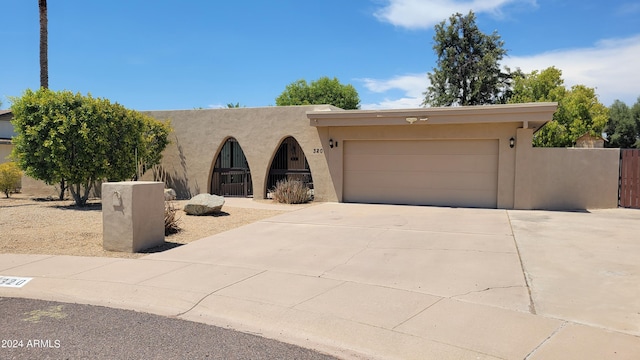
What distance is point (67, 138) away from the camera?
15.9 meters

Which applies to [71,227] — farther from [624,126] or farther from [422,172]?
[624,126]

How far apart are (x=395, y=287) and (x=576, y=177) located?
12.2 m

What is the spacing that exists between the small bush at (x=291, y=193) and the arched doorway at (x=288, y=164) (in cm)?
159

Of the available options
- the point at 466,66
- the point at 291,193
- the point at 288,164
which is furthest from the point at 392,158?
the point at 466,66

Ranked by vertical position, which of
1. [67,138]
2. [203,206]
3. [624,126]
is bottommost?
[203,206]

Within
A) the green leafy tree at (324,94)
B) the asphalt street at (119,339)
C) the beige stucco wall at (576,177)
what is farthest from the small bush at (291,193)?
the green leafy tree at (324,94)

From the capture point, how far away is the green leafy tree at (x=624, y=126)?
47344mm

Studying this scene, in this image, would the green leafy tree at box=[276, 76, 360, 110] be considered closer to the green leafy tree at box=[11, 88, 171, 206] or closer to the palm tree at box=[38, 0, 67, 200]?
the palm tree at box=[38, 0, 67, 200]

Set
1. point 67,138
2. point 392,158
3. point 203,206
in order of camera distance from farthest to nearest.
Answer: point 392,158
point 67,138
point 203,206

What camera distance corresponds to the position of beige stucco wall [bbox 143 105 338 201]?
1909 cm

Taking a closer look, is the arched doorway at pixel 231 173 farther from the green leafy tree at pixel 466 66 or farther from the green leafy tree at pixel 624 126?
the green leafy tree at pixel 624 126

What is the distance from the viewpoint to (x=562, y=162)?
16.3 m

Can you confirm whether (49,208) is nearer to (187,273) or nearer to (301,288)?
(187,273)

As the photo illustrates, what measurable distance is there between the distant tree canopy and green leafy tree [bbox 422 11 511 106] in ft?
5.75
